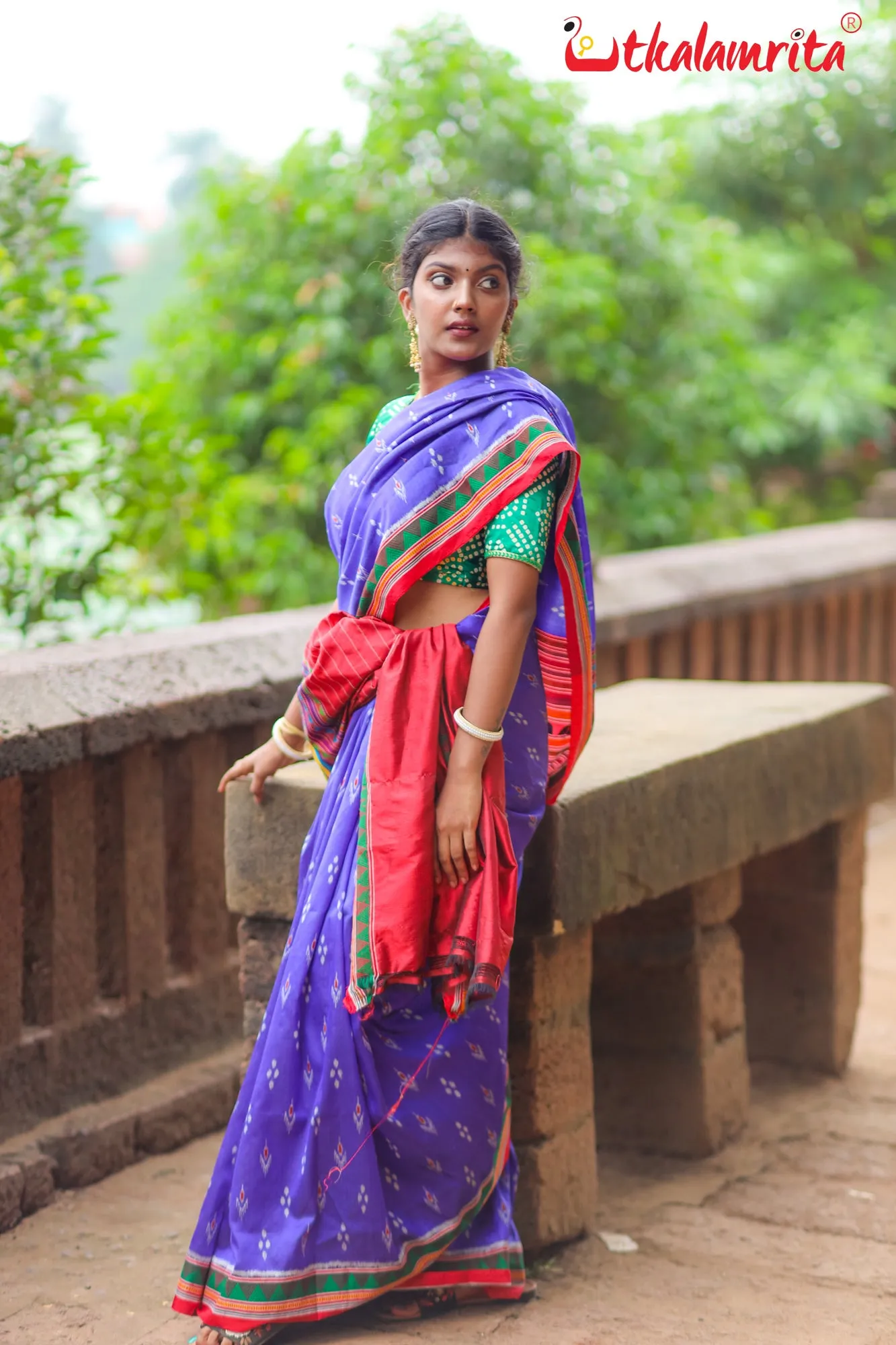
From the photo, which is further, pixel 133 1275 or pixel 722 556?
pixel 722 556

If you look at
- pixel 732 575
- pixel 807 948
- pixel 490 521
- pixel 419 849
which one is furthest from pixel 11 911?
pixel 732 575

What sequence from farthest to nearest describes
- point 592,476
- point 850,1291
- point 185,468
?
point 592,476
point 185,468
point 850,1291

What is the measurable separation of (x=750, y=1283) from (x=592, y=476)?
3.85 metres

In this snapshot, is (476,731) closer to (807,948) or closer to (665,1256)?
(665,1256)

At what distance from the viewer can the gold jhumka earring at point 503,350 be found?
251 centimetres

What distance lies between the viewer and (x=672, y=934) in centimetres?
332

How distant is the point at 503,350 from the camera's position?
2520mm

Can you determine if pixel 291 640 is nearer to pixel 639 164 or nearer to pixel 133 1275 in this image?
pixel 133 1275

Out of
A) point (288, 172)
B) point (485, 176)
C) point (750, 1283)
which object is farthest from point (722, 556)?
point (750, 1283)

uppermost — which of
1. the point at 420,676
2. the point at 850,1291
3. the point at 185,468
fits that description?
the point at 185,468

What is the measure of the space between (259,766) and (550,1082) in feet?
2.50

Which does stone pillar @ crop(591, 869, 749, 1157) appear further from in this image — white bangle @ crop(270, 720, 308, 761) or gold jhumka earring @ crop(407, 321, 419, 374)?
gold jhumka earring @ crop(407, 321, 419, 374)

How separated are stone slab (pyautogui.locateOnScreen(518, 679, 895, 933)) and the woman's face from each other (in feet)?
2.58

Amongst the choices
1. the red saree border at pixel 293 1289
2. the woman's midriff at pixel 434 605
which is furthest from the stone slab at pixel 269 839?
the red saree border at pixel 293 1289
